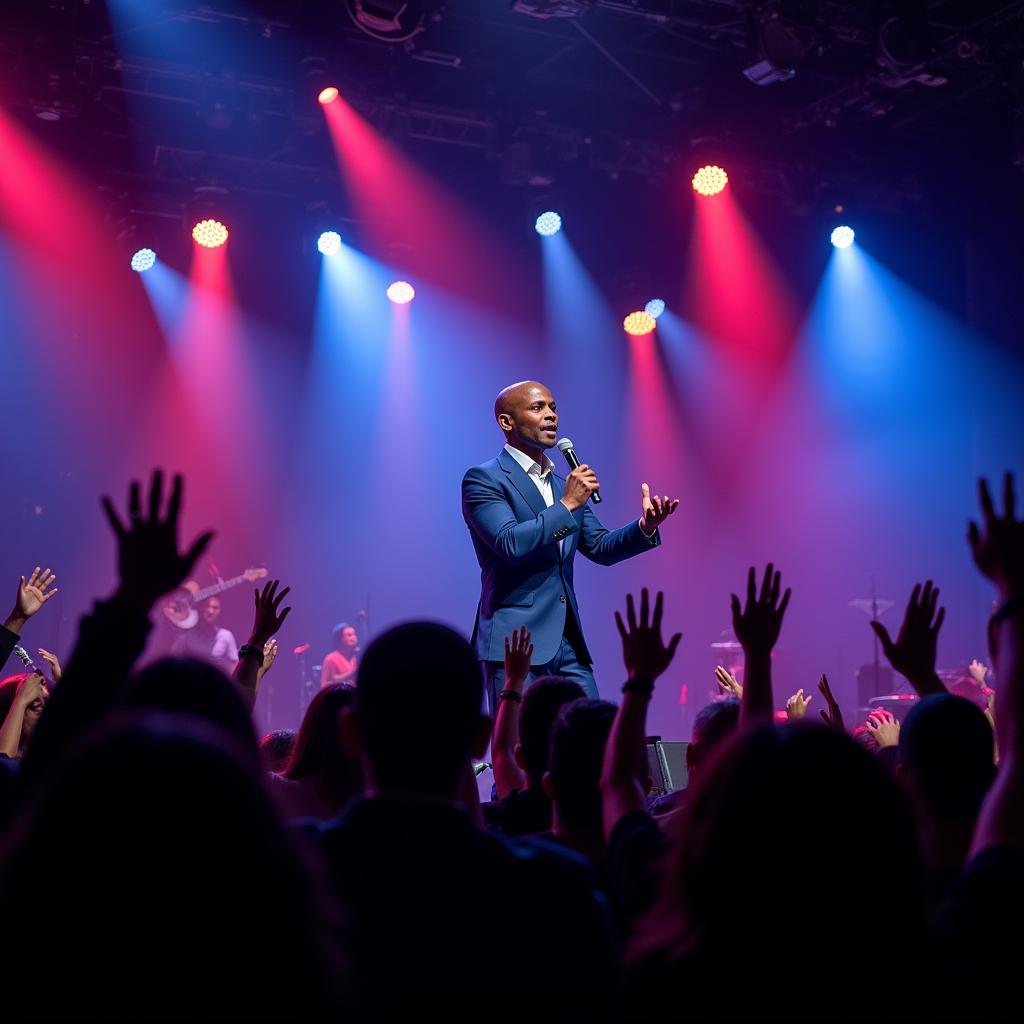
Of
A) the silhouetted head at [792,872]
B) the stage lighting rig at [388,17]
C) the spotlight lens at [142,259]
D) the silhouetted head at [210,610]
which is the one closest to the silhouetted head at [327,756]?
the silhouetted head at [792,872]

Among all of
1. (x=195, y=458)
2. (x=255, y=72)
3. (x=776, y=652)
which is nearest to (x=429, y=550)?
(x=195, y=458)

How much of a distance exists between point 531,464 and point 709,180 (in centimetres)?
708

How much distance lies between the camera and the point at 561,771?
2.37m

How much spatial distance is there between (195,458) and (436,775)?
A: 1233 cm

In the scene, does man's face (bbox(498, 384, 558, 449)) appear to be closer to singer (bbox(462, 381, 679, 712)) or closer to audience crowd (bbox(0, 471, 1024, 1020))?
singer (bbox(462, 381, 679, 712))

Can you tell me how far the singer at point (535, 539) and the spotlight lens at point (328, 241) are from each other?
7.38 metres

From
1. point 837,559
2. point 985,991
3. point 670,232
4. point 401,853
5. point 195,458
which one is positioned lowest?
point 985,991

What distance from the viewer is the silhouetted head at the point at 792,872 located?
4.25 ft

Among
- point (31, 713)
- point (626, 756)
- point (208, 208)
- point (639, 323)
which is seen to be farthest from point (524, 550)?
point (639, 323)

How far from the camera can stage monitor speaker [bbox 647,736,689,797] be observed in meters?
5.07

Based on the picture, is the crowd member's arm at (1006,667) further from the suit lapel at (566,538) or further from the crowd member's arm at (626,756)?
the suit lapel at (566,538)

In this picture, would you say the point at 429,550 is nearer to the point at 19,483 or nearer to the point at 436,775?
the point at 19,483

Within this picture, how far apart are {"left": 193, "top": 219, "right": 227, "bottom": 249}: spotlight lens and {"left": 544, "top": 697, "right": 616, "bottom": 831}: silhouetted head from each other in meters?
10.0

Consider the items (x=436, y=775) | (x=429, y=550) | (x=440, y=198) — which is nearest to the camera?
(x=436, y=775)
